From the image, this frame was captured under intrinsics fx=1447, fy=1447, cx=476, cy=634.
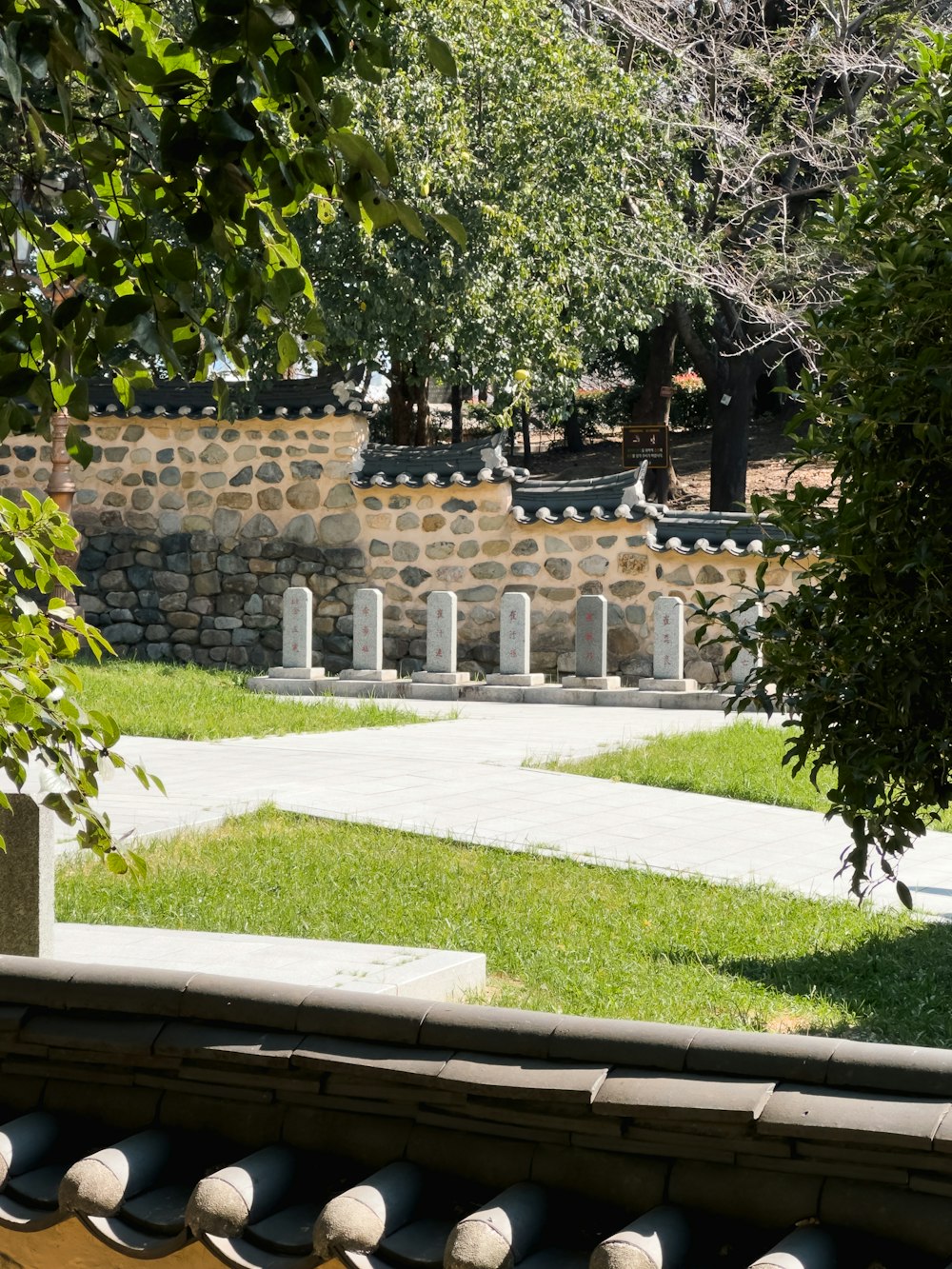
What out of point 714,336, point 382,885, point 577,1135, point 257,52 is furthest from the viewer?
point 714,336

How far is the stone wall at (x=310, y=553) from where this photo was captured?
16.5m

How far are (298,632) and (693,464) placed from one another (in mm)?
15122

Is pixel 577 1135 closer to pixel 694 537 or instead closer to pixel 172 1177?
pixel 172 1177

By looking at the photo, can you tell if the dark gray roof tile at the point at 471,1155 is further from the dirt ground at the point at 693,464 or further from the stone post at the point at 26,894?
the dirt ground at the point at 693,464

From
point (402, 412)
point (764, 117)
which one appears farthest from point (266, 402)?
point (764, 117)

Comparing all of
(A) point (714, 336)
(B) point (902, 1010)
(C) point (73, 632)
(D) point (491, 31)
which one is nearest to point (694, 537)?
(D) point (491, 31)

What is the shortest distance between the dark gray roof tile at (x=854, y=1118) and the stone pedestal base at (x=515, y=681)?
13.4 metres

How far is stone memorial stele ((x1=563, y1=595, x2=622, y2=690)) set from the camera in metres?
15.3

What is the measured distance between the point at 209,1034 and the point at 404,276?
14164 mm

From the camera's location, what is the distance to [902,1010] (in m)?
5.20

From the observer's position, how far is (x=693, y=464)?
28969 millimetres

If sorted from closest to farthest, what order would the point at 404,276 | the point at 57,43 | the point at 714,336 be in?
the point at 57,43 → the point at 404,276 → the point at 714,336

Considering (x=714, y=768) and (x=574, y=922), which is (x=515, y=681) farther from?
(x=574, y=922)

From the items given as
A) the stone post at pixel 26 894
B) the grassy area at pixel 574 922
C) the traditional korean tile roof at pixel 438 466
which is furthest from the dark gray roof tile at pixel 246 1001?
the traditional korean tile roof at pixel 438 466
